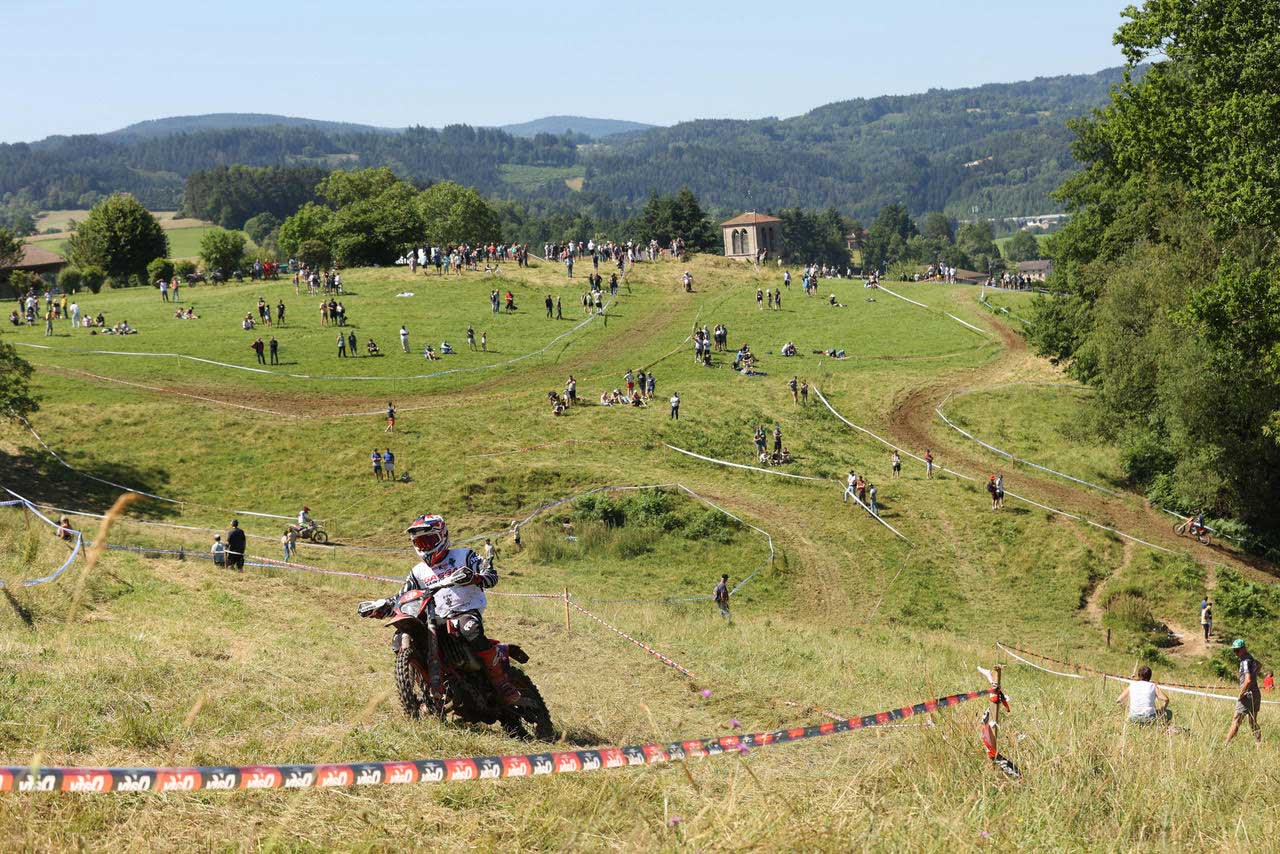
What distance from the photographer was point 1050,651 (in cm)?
3027

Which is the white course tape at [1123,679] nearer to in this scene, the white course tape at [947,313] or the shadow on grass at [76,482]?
the shadow on grass at [76,482]

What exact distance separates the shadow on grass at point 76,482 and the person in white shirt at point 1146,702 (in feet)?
104

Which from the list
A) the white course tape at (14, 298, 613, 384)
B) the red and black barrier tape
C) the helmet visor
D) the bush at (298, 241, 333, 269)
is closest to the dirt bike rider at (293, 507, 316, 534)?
the white course tape at (14, 298, 613, 384)

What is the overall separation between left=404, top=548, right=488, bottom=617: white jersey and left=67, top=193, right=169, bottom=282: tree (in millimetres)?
97357

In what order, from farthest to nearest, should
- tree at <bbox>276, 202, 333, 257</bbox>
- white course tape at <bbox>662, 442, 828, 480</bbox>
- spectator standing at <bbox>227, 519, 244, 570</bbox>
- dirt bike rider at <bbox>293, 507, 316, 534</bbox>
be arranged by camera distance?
1. tree at <bbox>276, 202, 333, 257</bbox>
2. white course tape at <bbox>662, 442, 828, 480</bbox>
3. dirt bike rider at <bbox>293, 507, 316, 534</bbox>
4. spectator standing at <bbox>227, 519, 244, 570</bbox>

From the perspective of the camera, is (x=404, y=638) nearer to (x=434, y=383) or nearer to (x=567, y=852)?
(x=567, y=852)

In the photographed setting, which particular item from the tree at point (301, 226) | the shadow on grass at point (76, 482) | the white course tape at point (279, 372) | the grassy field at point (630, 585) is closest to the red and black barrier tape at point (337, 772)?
the grassy field at point (630, 585)

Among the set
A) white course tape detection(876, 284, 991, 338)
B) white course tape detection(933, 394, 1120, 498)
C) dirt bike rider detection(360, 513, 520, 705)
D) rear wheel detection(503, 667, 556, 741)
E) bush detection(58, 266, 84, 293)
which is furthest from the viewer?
bush detection(58, 266, 84, 293)

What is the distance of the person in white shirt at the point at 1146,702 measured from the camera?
14.0 meters

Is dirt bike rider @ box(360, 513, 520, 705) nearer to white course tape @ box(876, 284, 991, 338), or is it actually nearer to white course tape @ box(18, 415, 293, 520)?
white course tape @ box(18, 415, 293, 520)

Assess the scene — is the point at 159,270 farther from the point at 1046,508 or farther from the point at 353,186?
the point at 1046,508

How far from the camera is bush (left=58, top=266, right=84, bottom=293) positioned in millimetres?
90125

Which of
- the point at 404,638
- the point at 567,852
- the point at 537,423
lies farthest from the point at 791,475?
the point at 567,852

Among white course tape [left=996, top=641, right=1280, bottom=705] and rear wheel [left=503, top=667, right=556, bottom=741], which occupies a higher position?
rear wheel [left=503, top=667, right=556, bottom=741]
